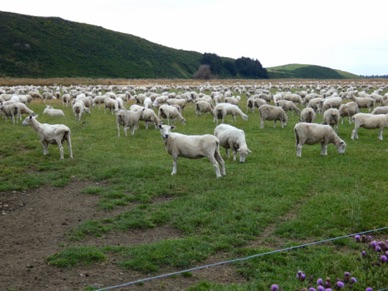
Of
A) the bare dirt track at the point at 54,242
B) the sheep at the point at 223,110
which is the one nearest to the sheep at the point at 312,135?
the bare dirt track at the point at 54,242

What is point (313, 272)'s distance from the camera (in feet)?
24.6

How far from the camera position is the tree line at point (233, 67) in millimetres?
145175

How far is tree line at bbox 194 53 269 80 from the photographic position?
145175 mm

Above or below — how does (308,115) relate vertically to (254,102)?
above

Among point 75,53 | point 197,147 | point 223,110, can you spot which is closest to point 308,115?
point 223,110

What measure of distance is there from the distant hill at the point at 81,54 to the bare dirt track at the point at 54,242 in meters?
94.3

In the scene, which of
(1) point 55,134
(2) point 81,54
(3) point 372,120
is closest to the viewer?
(1) point 55,134

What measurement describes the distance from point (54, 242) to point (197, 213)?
3692 millimetres

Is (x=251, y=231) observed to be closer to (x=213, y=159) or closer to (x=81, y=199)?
(x=213, y=159)

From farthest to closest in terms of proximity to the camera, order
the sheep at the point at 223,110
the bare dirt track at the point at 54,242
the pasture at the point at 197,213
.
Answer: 1. the sheep at the point at 223,110
2. the pasture at the point at 197,213
3. the bare dirt track at the point at 54,242

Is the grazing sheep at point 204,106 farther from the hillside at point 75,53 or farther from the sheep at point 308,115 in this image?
the hillside at point 75,53

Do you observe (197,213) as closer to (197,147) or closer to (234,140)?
(197,147)

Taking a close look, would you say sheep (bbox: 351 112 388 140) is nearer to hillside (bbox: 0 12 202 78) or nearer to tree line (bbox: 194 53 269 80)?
hillside (bbox: 0 12 202 78)

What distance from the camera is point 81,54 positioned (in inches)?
4764
